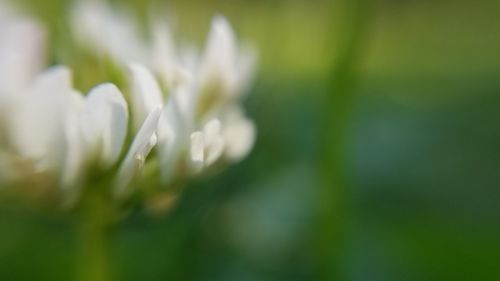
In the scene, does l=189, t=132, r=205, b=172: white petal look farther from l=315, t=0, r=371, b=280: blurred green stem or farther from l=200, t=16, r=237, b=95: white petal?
l=315, t=0, r=371, b=280: blurred green stem

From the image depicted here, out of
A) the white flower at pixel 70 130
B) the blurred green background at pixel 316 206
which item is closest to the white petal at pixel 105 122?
the white flower at pixel 70 130

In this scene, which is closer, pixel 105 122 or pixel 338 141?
pixel 105 122

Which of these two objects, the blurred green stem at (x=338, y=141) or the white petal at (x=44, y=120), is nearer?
the white petal at (x=44, y=120)

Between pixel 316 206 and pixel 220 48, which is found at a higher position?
pixel 220 48

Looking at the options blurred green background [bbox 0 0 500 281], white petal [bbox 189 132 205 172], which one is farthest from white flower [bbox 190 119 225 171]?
blurred green background [bbox 0 0 500 281]

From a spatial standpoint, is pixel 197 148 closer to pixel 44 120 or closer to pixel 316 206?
pixel 44 120

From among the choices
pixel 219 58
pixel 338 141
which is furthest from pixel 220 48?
pixel 338 141

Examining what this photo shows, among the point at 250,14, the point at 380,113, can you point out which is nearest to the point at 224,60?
the point at 380,113

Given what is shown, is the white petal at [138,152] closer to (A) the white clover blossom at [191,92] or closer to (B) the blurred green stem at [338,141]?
(A) the white clover blossom at [191,92]
